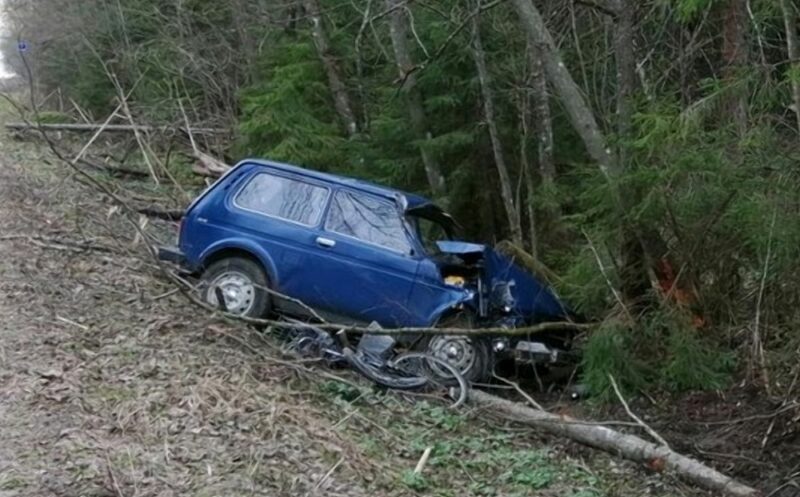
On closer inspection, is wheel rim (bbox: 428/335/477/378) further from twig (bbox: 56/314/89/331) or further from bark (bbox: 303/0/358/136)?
bark (bbox: 303/0/358/136)

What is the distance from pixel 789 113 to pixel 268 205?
550 centimetres

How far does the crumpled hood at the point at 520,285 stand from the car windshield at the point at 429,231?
0.12 meters

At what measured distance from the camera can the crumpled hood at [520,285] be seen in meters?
10.2

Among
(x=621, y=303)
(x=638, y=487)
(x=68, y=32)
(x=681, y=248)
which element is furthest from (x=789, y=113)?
(x=68, y=32)

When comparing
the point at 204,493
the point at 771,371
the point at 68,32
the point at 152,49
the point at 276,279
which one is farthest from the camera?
the point at 68,32

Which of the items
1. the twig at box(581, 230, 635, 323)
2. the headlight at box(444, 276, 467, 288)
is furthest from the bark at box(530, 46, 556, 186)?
the headlight at box(444, 276, 467, 288)

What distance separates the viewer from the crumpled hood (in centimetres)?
1018

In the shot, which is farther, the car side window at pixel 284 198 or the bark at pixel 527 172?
the bark at pixel 527 172

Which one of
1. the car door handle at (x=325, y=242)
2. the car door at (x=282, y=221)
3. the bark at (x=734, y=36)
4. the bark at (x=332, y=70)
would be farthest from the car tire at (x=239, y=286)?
the bark at (x=332, y=70)

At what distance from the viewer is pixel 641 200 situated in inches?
372

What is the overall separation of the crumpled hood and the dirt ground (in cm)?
175

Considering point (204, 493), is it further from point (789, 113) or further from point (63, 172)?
point (63, 172)

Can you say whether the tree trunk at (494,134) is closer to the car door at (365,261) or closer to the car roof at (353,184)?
the car roof at (353,184)

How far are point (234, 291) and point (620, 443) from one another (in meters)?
4.56
